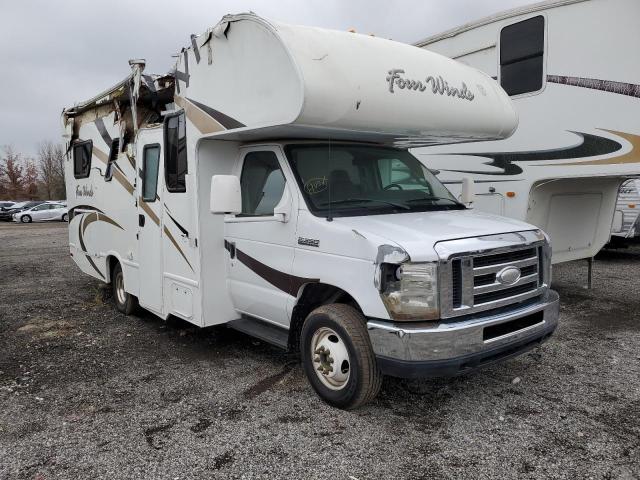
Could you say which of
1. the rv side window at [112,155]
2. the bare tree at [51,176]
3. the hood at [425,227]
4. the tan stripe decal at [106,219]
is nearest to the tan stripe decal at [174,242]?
the tan stripe decal at [106,219]

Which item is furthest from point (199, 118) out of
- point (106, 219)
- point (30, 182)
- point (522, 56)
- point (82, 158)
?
point (30, 182)

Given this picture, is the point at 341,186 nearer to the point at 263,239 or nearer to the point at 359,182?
the point at 359,182

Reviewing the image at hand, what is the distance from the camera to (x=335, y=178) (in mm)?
4766

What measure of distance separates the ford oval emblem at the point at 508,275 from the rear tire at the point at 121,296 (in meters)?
4.85

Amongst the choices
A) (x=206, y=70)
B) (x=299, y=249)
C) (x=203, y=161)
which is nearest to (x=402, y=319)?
(x=299, y=249)

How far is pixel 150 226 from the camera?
6.20 meters

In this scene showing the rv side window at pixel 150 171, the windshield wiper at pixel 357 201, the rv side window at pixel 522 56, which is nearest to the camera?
the windshield wiper at pixel 357 201

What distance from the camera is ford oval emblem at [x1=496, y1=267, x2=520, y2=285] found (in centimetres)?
401

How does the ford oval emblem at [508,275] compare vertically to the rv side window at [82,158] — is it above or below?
below

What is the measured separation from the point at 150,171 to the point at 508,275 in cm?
406

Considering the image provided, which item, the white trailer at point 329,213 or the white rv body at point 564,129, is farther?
the white rv body at point 564,129

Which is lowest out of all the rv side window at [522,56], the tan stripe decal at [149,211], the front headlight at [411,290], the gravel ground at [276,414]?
the gravel ground at [276,414]

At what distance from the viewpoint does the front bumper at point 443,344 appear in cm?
370

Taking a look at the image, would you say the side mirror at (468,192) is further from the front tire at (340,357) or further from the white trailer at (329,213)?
the front tire at (340,357)
